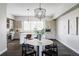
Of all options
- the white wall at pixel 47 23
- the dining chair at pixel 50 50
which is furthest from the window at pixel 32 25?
the dining chair at pixel 50 50

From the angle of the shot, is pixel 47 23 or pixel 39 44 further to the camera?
pixel 47 23

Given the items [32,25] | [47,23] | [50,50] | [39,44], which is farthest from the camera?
[47,23]

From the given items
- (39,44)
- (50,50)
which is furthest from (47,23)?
(39,44)

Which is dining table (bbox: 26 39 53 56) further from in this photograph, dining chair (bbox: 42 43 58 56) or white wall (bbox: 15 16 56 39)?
white wall (bbox: 15 16 56 39)

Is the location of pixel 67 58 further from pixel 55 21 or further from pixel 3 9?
pixel 55 21

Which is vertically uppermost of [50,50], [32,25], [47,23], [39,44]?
[47,23]

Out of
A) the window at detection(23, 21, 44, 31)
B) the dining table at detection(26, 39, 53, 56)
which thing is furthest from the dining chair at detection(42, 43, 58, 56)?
the window at detection(23, 21, 44, 31)

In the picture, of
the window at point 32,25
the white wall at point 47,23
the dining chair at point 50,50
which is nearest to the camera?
the dining chair at point 50,50

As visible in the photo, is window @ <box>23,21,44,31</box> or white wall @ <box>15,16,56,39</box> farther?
white wall @ <box>15,16,56,39</box>

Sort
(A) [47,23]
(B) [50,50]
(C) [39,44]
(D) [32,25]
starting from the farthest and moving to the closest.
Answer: (A) [47,23] → (D) [32,25] → (B) [50,50] → (C) [39,44]

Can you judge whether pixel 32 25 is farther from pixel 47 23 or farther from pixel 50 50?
pixel 50 50

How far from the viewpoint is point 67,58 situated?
1471mm

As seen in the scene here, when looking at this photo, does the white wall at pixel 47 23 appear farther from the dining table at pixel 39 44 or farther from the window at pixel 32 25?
the dining table at pixel 39 44

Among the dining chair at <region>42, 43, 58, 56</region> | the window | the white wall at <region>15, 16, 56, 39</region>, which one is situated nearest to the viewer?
the dining chair at <region>42, 43, 58, 56</region>
